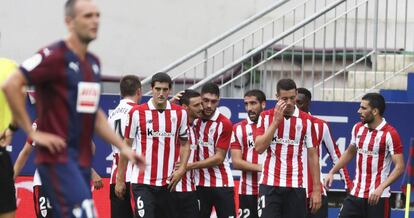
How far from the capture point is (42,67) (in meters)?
7.98

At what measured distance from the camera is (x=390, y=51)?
58.3 feet

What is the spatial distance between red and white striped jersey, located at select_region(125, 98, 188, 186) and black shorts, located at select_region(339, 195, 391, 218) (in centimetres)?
203

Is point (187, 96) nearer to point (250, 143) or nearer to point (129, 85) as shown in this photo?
point (129, 85)

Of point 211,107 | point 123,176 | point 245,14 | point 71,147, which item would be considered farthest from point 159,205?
point 245,14

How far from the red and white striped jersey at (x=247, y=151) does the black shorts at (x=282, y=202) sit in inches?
43.4

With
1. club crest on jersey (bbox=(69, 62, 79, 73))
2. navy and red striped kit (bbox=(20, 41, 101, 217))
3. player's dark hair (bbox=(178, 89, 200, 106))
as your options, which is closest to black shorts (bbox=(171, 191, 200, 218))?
player's dark hair (bbox=(178, 89, 200, 106))

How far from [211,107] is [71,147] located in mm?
5965

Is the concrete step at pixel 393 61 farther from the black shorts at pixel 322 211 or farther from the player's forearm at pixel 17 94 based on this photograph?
the player's forearm at pixel 17 94

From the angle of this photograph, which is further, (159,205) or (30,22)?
(30,22)

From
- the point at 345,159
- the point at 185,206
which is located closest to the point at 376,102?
the point at 345,159

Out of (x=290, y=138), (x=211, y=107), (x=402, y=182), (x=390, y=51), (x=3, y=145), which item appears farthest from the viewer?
(x=390, y=51)

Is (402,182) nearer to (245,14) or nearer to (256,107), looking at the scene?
(256,107)

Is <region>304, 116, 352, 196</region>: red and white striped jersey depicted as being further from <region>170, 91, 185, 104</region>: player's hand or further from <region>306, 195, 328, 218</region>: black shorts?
<region>170, 91, 185, 104</region>: player's hand

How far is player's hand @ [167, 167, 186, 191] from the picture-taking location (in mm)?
13141
